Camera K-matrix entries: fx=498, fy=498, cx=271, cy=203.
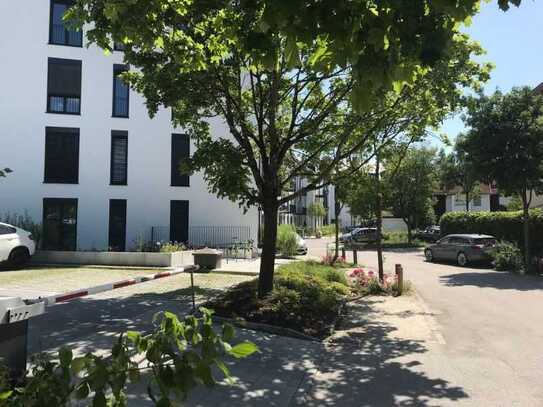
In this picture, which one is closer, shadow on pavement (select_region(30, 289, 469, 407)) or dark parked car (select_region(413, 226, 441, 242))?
shadow on pavement (select_region(30, 289, 469, 407))

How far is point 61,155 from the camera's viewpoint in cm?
2322

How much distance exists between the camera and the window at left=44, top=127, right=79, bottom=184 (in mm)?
23031

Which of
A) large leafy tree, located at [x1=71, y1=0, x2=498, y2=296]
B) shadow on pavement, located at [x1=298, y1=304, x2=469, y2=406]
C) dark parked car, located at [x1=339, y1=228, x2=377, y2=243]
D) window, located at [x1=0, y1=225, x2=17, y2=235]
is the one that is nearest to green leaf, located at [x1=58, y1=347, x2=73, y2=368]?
large leafy tree, located at [x1=71, y1=0, x2=498, y2=296]

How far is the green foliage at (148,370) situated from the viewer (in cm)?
197

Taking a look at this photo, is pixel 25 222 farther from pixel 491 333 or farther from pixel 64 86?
pixel 491 333

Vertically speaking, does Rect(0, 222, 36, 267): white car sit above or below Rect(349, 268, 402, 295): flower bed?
above

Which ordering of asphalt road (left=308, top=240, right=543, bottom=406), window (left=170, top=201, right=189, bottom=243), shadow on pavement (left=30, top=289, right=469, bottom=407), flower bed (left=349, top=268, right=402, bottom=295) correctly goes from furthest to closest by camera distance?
window (left=170, top=201, right=189, bottom=243) → flower bed (left=349, top=268, right=402, bottom=295) → asphalt road (left=308, top=240, right=543, bottom=406) → shadow on pavement (left=30, top=289, right=469, bottom=407)

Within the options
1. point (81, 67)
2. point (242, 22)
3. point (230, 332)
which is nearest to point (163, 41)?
point (242, 22)

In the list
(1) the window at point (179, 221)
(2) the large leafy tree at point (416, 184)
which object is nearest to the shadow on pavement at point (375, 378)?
(1) the window at point (179, 221)

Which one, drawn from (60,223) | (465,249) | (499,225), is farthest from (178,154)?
(499,225)

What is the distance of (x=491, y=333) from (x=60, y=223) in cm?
1983

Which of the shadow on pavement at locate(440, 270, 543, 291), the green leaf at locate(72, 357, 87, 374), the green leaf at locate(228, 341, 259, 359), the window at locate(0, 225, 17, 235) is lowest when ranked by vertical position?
the shadow on pavement at locate(440, 270, 543, 291)

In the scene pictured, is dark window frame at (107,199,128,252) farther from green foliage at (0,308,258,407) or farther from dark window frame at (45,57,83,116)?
green foliage at (0,308,258,407)

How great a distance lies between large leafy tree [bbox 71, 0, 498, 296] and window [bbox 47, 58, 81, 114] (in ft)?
42.8
